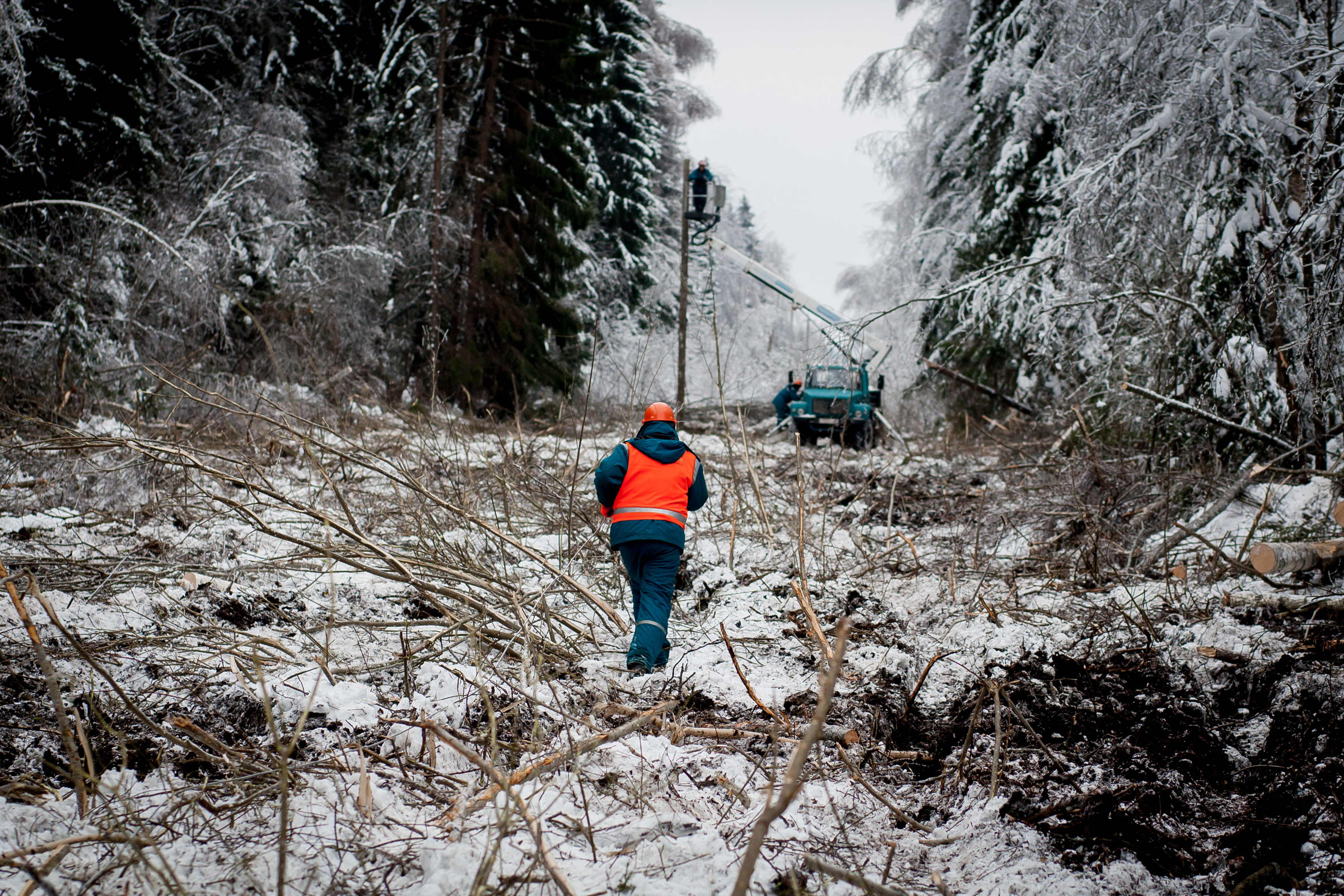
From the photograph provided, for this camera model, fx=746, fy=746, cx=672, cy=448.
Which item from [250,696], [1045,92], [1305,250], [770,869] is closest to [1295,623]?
[1305,250]

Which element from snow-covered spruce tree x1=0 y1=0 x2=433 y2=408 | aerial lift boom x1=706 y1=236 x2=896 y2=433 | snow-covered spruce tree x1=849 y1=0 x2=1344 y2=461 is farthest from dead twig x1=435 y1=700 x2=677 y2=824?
aerial lift boom x1=706 y1=236 x2=896 y2=433

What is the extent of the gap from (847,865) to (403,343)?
13.6 metres

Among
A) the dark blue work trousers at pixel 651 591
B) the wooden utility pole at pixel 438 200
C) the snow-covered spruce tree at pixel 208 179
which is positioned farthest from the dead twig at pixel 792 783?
the wooden utility pole at pixel 438 200

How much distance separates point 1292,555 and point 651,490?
3352mm

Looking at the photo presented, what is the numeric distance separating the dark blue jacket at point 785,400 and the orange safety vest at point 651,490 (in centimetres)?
1034

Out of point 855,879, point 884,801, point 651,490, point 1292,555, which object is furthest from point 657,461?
point 1292,555

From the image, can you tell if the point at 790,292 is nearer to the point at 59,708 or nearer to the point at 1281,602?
the point at 1281,602

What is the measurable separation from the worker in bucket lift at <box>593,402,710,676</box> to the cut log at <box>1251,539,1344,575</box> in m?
2.98

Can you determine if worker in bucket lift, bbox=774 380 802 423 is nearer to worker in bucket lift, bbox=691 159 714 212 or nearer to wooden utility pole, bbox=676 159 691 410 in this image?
wooden utility pole, bbox=676 159 691 410

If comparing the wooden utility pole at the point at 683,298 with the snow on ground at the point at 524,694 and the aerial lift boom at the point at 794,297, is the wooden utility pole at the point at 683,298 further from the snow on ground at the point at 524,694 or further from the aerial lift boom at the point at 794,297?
the snow on ground at the point at 524,694

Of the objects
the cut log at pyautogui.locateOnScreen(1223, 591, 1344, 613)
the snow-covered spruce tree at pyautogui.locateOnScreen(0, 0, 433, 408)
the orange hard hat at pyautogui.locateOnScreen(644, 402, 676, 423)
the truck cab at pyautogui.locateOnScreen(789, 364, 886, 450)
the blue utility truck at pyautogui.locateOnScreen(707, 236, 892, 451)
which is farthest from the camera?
the truck cab at pyautogui.locateOnScreen(789, 364, 886, 450)

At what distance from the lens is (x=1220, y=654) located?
3.23 meters

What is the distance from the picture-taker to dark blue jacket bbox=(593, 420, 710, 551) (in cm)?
386

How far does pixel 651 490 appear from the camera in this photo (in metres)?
3.92
